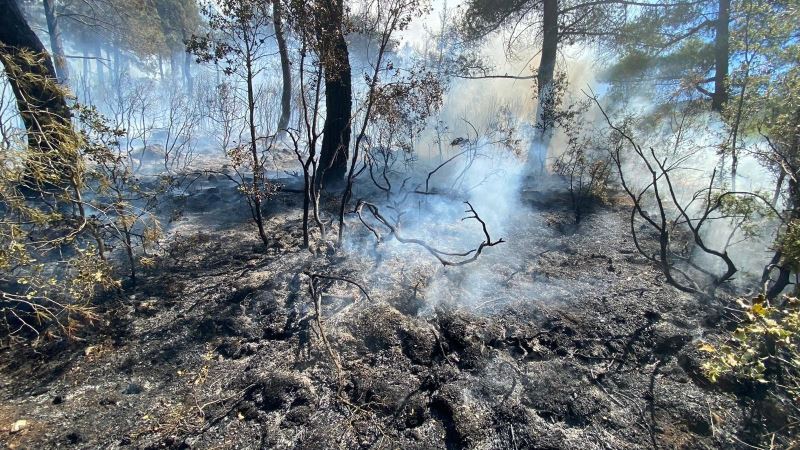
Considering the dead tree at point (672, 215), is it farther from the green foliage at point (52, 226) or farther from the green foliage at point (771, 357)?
the green foliage at point (52, 226)

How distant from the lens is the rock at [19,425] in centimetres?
215

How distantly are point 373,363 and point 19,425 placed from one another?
2193 mm

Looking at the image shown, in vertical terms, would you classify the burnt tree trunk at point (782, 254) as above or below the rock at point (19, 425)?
above

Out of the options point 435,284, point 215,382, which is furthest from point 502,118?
point 215,382

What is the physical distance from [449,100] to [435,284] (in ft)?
44.0

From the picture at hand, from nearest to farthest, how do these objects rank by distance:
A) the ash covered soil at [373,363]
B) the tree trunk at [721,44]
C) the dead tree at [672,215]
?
the ash covered soil at [373,363]
the dead tree at [672,215]
the tree trunk at [721,44]

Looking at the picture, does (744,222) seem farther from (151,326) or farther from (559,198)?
(151,326)

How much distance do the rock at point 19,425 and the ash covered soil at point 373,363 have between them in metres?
0.02

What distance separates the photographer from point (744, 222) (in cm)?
418

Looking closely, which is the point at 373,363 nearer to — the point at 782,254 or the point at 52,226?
the point at 52,226

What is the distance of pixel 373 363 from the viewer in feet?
9.45

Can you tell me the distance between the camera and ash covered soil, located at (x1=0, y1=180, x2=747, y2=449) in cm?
233

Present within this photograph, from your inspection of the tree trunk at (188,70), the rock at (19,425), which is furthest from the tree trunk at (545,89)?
the tree trunk at (188,70)

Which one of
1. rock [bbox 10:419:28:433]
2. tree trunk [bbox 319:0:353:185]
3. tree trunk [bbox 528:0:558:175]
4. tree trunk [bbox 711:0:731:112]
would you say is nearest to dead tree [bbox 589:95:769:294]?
tree trunk [bbox 528:0:558:175]
